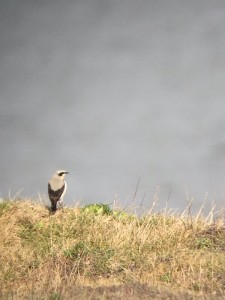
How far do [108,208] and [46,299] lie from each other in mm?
7902

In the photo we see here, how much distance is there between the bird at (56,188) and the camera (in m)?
13.5

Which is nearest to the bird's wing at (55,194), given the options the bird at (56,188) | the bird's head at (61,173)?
the bird at (56,188)

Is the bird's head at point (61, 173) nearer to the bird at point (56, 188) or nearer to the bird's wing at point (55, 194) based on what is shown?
the bird at point (56, 188)

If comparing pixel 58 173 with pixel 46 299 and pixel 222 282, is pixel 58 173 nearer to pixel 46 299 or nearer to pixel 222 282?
pixel 222 282

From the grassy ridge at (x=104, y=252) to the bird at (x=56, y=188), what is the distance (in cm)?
40

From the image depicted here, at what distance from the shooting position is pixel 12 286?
7.92 meters

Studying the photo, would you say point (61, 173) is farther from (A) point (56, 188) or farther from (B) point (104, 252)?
(B) point (104, 252)

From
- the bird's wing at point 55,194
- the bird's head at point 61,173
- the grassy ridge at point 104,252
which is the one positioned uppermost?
the bird's head at point 61,173

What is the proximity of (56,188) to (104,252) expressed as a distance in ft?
16.3

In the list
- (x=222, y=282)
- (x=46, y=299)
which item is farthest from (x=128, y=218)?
(x=46, y=299)

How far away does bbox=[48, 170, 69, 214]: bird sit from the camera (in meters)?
13.5

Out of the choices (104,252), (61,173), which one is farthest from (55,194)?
(104,252)

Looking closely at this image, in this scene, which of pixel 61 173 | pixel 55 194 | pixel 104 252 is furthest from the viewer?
pixel 61 173

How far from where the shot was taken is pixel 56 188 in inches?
552
